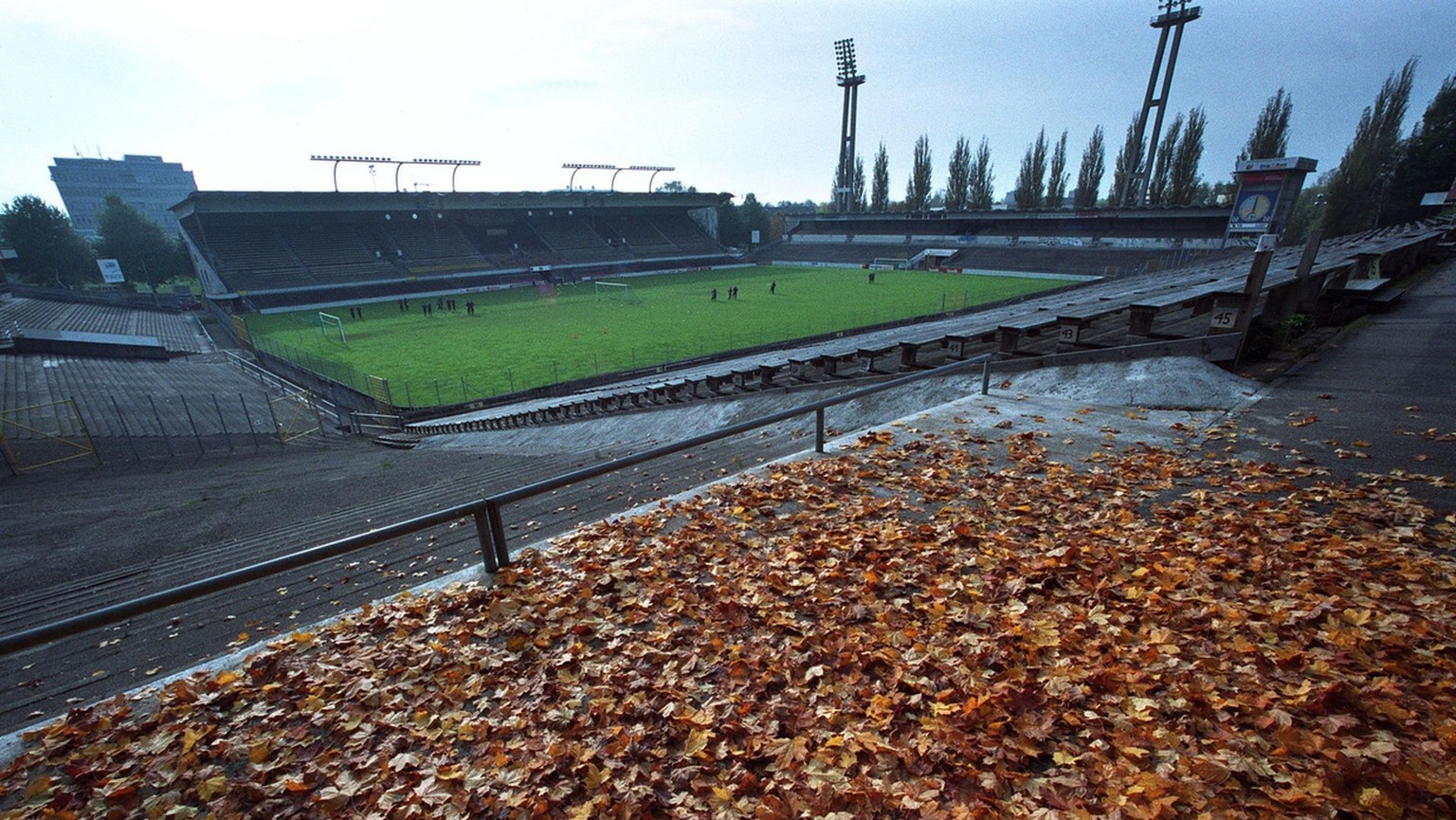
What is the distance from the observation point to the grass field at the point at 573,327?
26.5 metres

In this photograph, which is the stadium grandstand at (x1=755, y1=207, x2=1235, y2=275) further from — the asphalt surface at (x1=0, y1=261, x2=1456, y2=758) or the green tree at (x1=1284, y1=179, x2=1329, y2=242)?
the asphalt surface at (x1=0, y1=261, x2=1456, y2=758)

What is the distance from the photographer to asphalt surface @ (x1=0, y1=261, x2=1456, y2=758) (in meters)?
4.69

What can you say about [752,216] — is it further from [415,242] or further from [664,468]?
[664,468]

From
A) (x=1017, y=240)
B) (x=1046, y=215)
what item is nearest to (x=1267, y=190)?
(x=1017, y=240)

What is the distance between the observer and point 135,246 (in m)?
60.9

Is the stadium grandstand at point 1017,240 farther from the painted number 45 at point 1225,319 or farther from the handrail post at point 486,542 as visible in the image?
the handrail post at point 486,542

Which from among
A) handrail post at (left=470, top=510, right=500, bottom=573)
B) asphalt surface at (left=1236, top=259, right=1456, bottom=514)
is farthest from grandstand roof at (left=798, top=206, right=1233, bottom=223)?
handrail post at (left=470, top=510, right=500, bottom=573)

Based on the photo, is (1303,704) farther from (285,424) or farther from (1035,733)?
(285,424)

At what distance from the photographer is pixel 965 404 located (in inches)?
329

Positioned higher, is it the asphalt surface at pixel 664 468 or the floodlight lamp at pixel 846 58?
the floodlight lamp at pixel 846 58

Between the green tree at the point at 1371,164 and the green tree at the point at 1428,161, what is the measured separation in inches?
45.0

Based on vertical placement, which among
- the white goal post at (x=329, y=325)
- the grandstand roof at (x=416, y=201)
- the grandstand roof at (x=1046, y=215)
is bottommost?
the white goal post at (x=329, y=325)

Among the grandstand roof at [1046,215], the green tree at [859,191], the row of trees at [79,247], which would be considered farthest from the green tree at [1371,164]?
the row of trees at [79,247]

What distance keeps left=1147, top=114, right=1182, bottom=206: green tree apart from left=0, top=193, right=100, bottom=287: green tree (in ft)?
352
